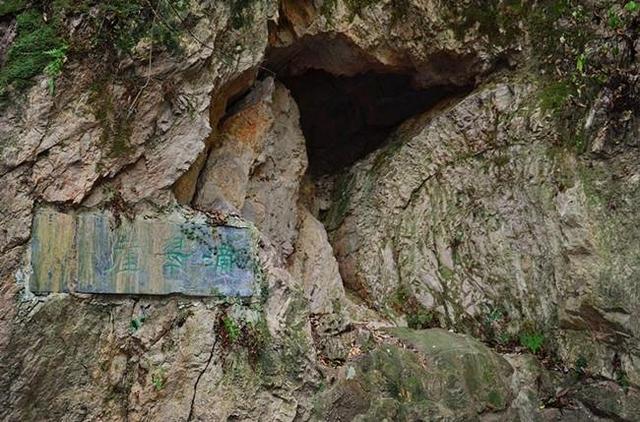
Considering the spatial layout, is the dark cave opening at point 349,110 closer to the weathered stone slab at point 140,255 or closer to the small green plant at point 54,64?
the weathered stone slab at point 140,255

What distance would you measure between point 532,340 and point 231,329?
3184 mm

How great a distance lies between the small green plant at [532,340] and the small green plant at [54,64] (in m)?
5.05

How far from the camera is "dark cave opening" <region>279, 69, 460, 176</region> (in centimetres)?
839

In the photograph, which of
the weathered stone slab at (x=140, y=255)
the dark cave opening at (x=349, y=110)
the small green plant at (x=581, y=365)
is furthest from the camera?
the dark cave opening at (x=349, y=110)

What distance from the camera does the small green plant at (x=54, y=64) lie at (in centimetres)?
481

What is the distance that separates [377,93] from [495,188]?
8.14 ft

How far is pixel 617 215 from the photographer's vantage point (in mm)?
6039

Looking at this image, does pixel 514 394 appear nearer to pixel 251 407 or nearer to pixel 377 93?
pixel 251 407

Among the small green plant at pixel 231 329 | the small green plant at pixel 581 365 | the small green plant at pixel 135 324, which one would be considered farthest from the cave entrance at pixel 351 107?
the small green plant at pixel 135 324

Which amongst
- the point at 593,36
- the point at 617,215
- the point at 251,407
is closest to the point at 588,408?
the point at 617,215

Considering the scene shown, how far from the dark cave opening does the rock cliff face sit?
0.09 meters

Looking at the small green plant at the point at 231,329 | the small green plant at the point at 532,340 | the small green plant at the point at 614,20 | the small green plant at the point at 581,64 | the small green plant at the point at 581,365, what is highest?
the small green plant at the point at 614,20

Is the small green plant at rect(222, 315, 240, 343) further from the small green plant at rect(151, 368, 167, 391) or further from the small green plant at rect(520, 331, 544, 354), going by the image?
the small green plant at rect(520, 331, 544, 354)

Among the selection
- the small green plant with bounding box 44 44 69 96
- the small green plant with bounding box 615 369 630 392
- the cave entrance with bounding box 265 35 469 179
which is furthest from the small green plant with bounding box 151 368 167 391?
the small green plant with bounding box 615 369 630 392
